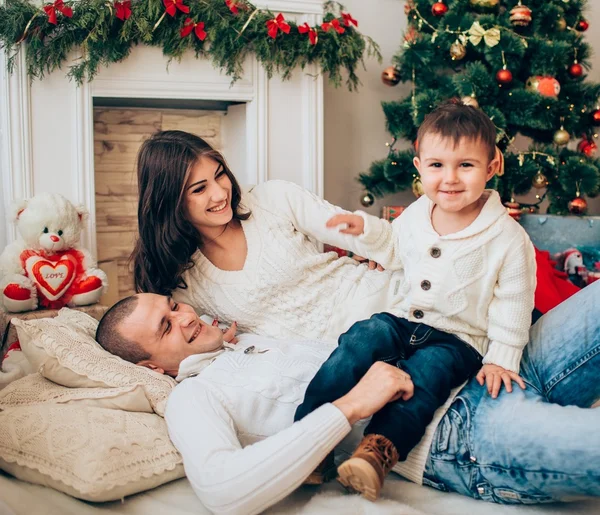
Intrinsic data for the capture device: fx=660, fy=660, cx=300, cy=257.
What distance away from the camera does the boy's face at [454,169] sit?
1.45m

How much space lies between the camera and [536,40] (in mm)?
2807

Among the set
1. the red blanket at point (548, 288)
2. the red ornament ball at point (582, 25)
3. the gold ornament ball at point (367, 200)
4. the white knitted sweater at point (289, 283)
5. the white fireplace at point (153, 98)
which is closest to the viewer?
the white knitted sweater at point (289, 283)

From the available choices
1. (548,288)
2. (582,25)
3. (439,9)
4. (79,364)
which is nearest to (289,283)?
(79,364)

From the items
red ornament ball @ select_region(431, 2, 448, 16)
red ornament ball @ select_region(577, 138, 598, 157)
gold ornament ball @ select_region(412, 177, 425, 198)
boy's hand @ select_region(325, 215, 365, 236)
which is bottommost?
boy's hand @ select_region(325, 215, 365, 236)

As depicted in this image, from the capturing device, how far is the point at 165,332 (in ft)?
5.48

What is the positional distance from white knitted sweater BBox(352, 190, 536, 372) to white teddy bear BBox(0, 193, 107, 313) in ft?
4.16

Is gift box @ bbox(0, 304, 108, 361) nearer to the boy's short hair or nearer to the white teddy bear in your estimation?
the white teddy bear

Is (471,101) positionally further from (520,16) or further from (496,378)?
(496,378)

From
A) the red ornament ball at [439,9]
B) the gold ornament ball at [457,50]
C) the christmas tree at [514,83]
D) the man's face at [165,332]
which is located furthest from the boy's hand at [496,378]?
the red ornament ball at [439,9]

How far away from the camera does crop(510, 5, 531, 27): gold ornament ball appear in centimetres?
278

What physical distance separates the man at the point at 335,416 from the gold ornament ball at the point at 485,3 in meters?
1.76

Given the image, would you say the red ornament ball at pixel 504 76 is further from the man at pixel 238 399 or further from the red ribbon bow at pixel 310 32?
the man at pixel 238 399

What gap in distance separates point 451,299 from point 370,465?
47 centimetres

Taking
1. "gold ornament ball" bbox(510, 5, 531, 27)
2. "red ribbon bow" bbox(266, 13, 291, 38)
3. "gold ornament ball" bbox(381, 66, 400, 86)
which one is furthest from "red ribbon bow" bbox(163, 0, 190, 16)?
"gold ornament ball" bbox(510, 5, 531, 27)
